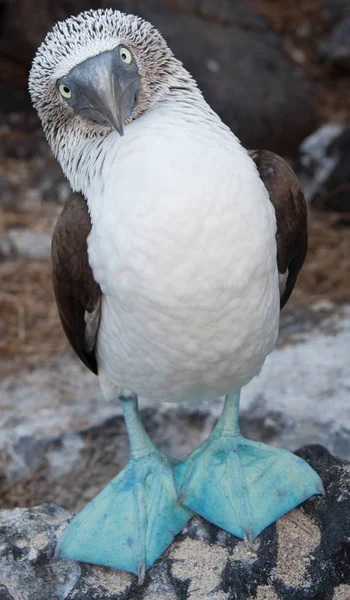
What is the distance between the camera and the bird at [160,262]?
6.53 feet

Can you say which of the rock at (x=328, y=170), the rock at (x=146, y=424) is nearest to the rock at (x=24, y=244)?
the rock at (x=146, y=424)

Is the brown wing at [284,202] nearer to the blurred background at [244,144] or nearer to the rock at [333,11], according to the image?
the blurred background at [244,144]

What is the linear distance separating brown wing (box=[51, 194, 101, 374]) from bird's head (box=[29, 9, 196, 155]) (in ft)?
0.78

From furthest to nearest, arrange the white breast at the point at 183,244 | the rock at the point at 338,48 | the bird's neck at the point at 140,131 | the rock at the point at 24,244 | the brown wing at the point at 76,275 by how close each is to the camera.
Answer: the rock at the point at 338,48 → the rock at the point at 24,244 → the brown wing at the point at 76,275 → the bird's neck at the point at 140,131 → the white breast at the point at 183,244

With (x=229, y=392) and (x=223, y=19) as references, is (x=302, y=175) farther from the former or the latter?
(x=229, y=392)

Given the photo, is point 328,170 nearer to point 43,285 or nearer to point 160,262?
point 43,285

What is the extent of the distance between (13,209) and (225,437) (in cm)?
331

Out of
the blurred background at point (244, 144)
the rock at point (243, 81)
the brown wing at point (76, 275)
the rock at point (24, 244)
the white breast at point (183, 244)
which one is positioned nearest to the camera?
the white breast at point (183, 244)

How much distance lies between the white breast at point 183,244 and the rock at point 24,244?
9.79 feet

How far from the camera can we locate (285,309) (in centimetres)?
416

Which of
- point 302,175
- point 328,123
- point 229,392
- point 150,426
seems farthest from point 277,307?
point 328,123

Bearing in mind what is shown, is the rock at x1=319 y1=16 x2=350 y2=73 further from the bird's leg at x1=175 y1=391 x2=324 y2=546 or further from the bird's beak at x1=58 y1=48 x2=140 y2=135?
the bird's beak at x1=58 y1=48 x2=140 y2=135

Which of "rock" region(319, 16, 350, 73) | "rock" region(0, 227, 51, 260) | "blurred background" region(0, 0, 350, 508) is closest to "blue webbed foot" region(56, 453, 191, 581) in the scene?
"blurred background" region(0, 0, 350, 508)

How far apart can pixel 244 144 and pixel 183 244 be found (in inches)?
150
